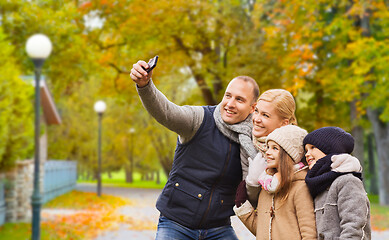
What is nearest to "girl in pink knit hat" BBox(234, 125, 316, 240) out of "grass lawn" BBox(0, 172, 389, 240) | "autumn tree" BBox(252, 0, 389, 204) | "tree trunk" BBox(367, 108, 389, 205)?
"grass lawn" BBox(0, 172, 389, 240)

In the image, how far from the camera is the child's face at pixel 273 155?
2.99m

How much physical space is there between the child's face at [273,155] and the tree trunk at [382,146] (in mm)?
17863

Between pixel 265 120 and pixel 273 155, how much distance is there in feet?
0.94

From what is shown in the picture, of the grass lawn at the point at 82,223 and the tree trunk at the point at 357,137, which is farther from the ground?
the tree trunk at the point at 357,137

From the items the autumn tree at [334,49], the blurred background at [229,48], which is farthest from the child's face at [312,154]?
the autumn tree at [334,49]

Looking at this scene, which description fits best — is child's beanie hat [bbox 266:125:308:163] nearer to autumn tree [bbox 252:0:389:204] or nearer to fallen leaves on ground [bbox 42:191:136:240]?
fallen leaves on ground [bbox 42:191:136:240]

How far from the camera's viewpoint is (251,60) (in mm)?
17844

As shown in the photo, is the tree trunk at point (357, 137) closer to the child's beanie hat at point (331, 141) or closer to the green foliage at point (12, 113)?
the green foliage at point (12, 113)

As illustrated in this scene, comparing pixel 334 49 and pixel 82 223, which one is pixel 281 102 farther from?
pixel 334 49

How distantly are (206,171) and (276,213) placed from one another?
628 millimetres

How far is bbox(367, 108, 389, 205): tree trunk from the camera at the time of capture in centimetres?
1984

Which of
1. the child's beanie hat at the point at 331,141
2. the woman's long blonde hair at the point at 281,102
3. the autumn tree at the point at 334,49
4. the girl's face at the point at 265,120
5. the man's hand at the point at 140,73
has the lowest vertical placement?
the child's beanie hat at the point at 331,141

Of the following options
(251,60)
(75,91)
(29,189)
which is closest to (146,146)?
(75,91)

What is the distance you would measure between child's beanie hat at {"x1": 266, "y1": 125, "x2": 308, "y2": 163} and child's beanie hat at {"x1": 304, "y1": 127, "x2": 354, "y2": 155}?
96mm
